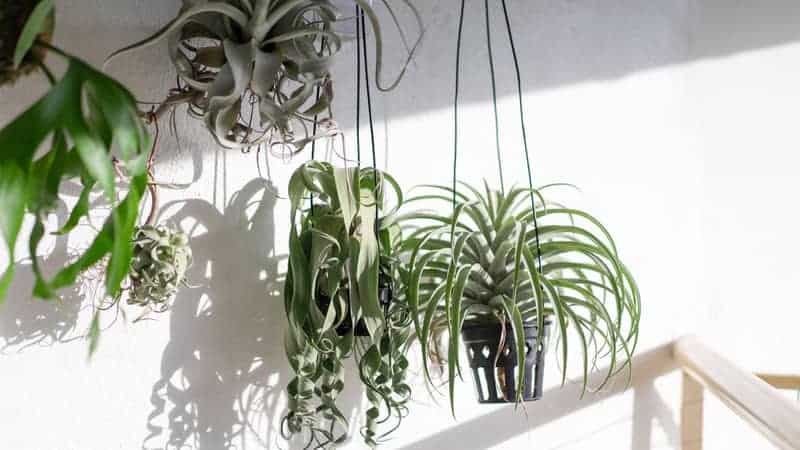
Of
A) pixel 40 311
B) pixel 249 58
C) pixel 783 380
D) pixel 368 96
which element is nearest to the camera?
pixel 249 58

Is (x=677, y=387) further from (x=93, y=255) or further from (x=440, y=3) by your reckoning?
(x=93, y=255)

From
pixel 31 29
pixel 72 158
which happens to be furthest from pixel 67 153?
pixel 31 29

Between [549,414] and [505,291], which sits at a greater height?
[505,291]

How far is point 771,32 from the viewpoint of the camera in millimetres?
2346

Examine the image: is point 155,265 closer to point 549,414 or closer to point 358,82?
point 358,82

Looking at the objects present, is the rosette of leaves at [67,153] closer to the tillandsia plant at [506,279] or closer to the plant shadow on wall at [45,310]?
the plant shadow on wall at [45,310]

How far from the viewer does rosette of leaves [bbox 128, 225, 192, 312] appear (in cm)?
162

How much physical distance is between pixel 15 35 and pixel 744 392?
4.85 ft

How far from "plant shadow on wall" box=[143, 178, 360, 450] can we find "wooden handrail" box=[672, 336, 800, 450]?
91 centimetres

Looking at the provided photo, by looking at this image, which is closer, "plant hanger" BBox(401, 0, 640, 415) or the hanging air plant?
the hanging air plant

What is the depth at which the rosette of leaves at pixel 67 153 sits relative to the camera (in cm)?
109

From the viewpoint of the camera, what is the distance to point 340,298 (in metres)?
1.71

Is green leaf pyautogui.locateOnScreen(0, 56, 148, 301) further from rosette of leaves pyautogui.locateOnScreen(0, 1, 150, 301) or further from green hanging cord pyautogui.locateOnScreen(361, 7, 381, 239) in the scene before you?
green hanging cord pyautogui.locateOnScreen(361, 7, 381, 239)

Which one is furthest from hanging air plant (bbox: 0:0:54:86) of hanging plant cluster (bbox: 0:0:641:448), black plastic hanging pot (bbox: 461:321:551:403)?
black plastic hanging pot (bbox: 461:321:551:403)
